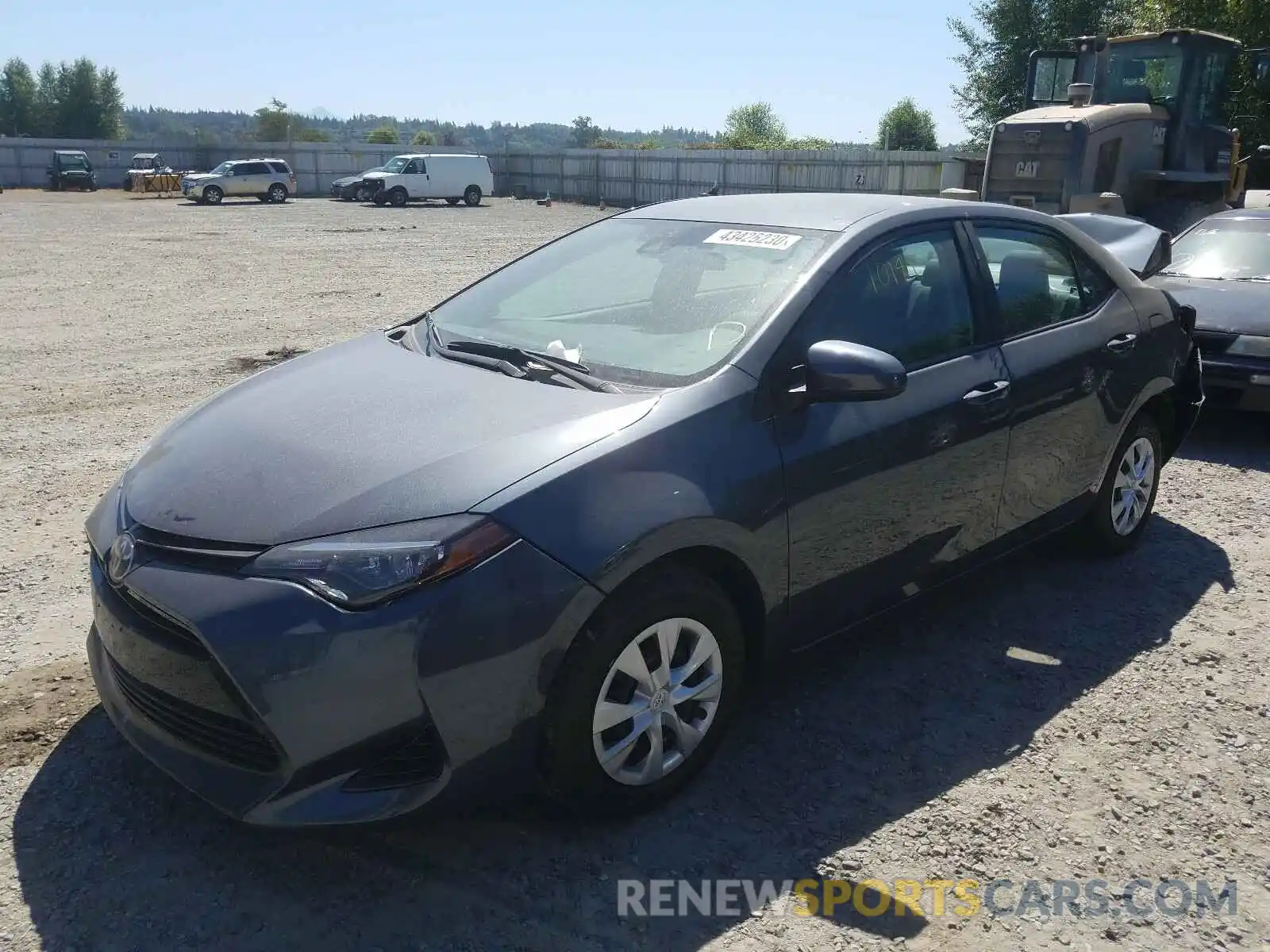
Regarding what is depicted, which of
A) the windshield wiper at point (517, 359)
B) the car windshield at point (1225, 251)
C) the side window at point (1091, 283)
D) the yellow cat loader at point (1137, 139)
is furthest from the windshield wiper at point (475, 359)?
the yellow cat loader at point (1137, 139)

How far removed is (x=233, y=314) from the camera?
1230cm

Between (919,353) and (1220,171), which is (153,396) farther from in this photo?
(1220,171)

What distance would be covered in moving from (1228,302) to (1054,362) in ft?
12.7

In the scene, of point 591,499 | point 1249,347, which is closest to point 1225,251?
point 1249,347

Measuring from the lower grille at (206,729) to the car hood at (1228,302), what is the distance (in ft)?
20.7

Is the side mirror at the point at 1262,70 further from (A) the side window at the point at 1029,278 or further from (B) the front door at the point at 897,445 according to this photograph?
(B) the front door at the point at 897,445

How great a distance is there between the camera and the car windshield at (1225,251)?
7.80m

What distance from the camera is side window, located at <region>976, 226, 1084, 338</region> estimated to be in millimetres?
4133

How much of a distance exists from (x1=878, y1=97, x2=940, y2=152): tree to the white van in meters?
33.7

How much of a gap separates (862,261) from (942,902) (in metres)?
2.04

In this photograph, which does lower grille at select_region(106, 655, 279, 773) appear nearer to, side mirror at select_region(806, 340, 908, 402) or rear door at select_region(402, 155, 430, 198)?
side mirror at select_region(806, 340, 908, 402)

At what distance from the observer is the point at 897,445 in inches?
139

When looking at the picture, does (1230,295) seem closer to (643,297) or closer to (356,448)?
(643,297)

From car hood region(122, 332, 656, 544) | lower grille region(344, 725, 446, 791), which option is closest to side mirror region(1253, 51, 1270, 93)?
car hood region(122, 332, 656, 544)
